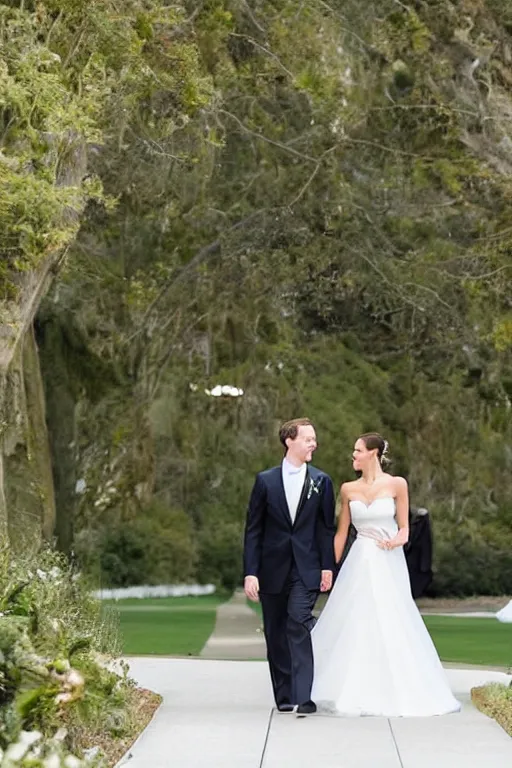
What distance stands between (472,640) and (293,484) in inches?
429

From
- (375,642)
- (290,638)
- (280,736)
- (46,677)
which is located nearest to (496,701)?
(375,642)

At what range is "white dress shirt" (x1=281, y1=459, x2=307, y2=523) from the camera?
12.0 meters

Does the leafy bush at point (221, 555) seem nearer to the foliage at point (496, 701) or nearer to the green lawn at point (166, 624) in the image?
the green lawn at point (166, 624)

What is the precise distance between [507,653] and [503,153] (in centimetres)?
→ 695

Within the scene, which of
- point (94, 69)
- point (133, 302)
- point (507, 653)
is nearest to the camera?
point (94, 69)

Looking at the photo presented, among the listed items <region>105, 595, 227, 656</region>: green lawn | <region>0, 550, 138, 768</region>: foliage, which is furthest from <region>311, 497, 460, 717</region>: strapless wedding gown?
<region>105, 595, 227, 656</region>: green lawn

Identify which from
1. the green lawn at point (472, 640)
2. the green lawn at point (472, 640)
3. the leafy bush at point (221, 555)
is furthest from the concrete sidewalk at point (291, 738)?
the leafy bush at point (221, 555)

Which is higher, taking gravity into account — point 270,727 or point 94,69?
point 94,69

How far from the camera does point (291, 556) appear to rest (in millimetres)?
11891

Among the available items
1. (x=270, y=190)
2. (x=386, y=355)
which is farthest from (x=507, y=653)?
(x=386, y=355)

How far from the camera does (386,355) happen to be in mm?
34500

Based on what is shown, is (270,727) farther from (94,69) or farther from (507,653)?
(507,653)

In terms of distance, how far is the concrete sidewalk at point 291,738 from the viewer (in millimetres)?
9312

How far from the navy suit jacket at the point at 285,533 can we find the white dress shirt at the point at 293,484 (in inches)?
1.1
